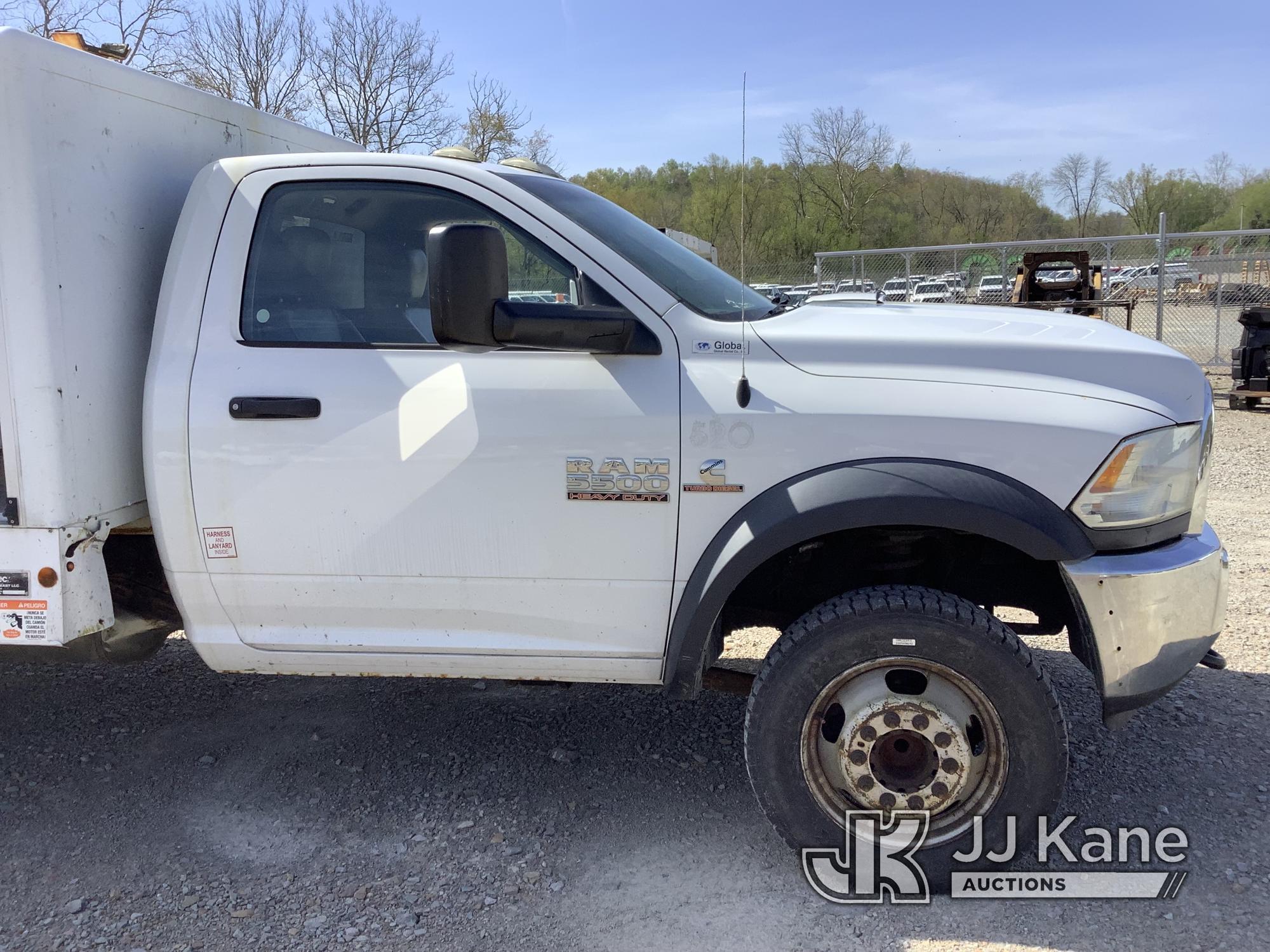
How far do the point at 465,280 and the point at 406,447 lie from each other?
20.6 inches

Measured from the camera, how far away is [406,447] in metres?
2.78

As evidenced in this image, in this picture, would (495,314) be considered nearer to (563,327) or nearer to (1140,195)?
(563,327)

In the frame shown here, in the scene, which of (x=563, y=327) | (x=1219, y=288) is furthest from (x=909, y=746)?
(x=1219, y=288)

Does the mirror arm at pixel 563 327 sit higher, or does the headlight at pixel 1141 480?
the mirror arm at pixel 563 327

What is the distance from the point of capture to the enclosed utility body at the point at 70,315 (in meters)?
2.70

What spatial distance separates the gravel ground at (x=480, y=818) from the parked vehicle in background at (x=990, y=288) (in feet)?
37.0

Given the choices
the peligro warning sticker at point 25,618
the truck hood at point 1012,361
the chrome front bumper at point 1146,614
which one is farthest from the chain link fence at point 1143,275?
the peligro warning sticker at point 25,618

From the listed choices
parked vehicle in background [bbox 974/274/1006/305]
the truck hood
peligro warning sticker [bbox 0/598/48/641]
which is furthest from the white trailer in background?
parked vehicle in background [bbox 974/274/1006/305]

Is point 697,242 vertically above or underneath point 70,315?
above

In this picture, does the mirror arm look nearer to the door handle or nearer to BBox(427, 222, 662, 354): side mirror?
BBox(427, 222, 662, 354): side mirror

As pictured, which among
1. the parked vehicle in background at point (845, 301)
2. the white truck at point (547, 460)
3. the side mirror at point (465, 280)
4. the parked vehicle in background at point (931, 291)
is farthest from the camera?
the parked vehicle in background at point (931, 291)

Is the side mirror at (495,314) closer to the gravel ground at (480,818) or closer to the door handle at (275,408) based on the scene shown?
the door handle at (275,408)

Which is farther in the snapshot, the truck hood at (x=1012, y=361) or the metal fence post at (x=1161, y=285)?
the metal fence post at (x=1161, y=285)

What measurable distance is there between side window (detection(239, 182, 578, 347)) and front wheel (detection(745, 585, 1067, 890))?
50.0 inches
